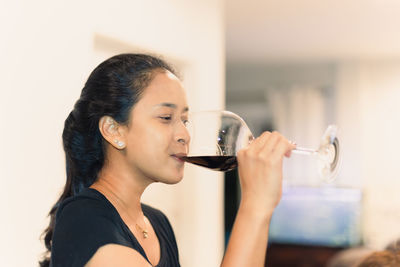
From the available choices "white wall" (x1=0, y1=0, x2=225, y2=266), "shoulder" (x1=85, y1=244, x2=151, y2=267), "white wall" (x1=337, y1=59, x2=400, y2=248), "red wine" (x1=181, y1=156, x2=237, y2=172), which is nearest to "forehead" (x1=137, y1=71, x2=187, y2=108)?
"red wine" (x1=181, y1=156, x2=237, y2=172)

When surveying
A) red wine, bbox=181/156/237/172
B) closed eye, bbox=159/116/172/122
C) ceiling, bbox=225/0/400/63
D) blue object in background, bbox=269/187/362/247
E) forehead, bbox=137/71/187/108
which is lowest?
blue object in background, bbox=269/187/362/247

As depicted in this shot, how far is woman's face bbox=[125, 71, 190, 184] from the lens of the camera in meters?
1.07

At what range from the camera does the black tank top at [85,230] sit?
0.90 m

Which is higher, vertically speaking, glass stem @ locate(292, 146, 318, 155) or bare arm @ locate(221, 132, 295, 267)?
glass stem @ locate(292, 146, 318, 155)

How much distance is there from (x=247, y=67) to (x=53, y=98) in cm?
460

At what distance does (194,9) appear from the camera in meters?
3.39

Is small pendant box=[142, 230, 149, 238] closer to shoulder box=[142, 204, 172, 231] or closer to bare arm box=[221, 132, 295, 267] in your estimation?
shoulder box=[142, 204, 172, 231]

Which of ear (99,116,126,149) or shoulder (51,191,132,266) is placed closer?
shoulder (51,191,132,266)

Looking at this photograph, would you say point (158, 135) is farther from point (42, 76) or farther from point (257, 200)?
point (42, 76)

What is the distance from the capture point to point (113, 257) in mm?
895

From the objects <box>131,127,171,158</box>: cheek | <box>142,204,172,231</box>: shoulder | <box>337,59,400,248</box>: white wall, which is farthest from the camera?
<box>337,59,400,248</box>: white wall

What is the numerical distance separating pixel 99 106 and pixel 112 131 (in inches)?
2.5

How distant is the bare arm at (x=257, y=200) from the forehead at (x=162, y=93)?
228mm

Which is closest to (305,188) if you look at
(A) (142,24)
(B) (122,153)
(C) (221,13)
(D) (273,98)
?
(D) (273,98)
